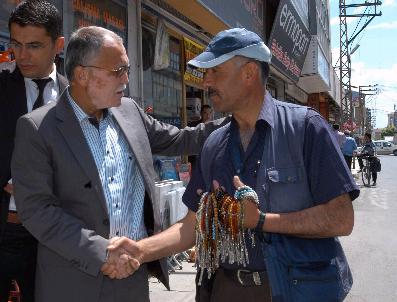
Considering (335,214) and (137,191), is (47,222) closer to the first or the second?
(137,191)

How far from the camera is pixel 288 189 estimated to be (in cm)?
220

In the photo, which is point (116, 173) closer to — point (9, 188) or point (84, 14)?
point (9, 188)

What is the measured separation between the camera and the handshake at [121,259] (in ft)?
7.45

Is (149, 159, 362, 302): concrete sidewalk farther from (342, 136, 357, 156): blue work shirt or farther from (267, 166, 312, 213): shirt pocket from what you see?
(342, 136, 357, 156): blue work shirt

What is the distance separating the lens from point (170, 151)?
310 cm

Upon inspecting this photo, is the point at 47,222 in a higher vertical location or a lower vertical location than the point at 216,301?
higher

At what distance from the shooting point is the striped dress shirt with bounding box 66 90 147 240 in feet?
8.00

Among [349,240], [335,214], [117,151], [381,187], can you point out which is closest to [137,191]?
[117,151]

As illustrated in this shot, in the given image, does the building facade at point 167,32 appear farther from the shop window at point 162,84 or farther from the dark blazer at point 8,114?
the dark blazer at point 8,114

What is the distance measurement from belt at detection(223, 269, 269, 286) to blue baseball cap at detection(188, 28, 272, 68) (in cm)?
88

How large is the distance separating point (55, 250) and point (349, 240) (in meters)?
7.35

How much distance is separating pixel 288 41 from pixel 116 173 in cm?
1406

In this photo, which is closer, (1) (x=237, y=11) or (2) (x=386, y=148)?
(1) (x=237, y=11)

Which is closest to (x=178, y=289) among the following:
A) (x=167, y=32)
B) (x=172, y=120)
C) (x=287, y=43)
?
(x=172, y=120)
